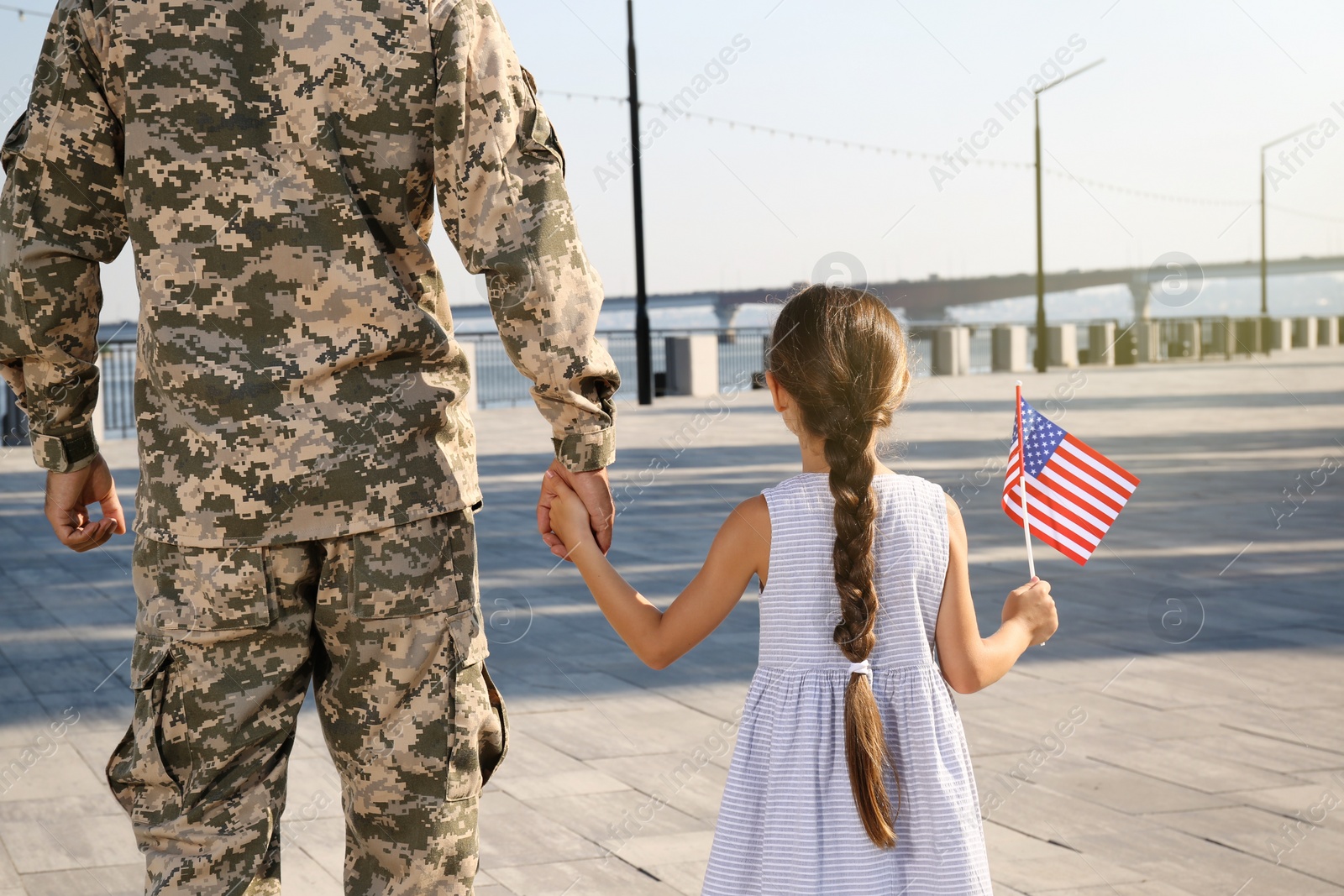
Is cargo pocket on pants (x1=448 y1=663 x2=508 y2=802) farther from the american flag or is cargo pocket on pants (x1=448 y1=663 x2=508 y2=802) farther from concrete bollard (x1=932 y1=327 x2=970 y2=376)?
concrete bollard (x1=932 y1=327 x2=970 y2=376)

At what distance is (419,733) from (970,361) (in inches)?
1279

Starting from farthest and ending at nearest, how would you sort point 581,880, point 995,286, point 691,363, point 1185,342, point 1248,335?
point 995,286 → point 1248,335 → point 1185,342 → point 691,363 → point 581,880

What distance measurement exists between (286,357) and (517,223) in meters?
0.44

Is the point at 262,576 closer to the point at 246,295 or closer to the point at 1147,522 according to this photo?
the point at 246,295

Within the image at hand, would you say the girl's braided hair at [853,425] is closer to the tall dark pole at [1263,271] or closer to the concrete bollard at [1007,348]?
the concrete bollard at [1007,348]

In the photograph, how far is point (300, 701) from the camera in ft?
7.63

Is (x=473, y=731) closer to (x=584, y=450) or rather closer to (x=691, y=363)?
(x=584, y=450)

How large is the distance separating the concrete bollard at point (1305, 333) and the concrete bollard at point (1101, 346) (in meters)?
15.3

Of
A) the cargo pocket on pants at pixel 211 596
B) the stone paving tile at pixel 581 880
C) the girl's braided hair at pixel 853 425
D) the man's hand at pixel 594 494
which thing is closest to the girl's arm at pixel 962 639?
the girl's braided hair at pixel 853 425

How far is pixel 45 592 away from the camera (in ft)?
24.6

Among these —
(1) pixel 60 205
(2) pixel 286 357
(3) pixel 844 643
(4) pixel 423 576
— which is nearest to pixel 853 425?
(3) pixel 844 643

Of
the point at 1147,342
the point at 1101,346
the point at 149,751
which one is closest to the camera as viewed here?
the point at 149,751

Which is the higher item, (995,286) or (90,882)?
(995,286)

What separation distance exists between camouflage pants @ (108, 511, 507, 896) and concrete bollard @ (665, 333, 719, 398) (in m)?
22.4
